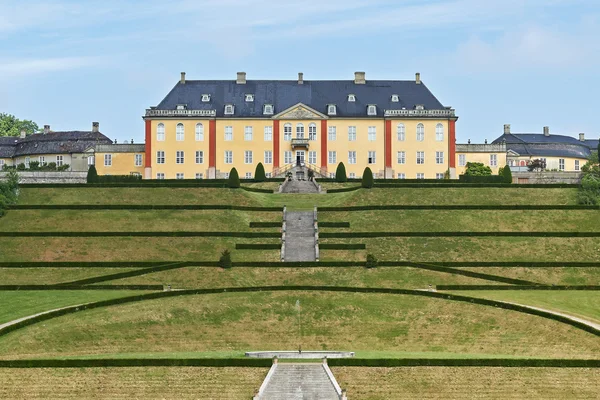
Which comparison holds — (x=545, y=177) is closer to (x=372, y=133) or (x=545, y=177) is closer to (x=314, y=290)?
(x=372, y=133)

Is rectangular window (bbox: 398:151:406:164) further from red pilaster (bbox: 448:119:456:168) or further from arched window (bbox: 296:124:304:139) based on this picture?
arched window (bbox: 296:124:304:139)

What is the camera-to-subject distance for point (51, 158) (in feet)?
370

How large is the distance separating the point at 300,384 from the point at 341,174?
53.0 meters

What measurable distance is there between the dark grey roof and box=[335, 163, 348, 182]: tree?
8825mm

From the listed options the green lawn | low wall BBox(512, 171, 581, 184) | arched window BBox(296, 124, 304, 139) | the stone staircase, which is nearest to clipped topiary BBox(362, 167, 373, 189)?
arched window BBox(296, 124, 304, 139)

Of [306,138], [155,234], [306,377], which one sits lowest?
[306,377]

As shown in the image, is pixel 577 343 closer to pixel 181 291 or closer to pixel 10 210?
pixel 181 291

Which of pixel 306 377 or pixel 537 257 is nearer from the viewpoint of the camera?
pixel 306 377

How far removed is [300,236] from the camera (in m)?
72.8

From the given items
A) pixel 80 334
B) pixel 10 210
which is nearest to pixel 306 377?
pixel 80 334

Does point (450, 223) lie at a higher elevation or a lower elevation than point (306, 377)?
higher

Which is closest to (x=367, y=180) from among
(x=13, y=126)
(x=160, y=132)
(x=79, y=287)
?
(x=160, y=132)

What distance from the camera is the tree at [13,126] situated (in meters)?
137

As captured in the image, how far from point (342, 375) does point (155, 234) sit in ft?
105
